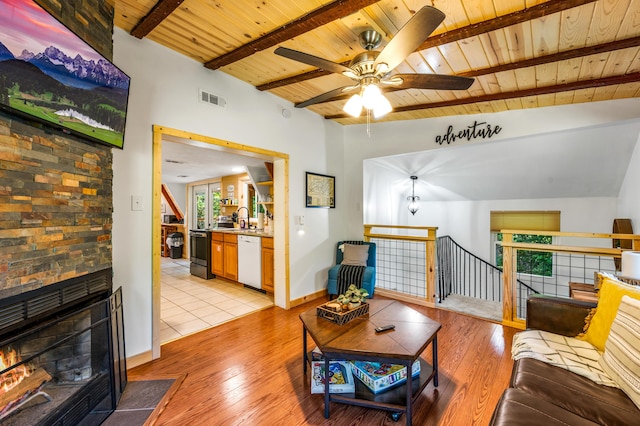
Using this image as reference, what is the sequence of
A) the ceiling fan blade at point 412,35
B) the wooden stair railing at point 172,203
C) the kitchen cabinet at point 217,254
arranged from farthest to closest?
the wooden stair railing at point 172,203, the kitchen cabinet at point 217,254, the ceiling fan blade at point 412,35

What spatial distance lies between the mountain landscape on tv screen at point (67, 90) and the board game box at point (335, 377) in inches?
80.7

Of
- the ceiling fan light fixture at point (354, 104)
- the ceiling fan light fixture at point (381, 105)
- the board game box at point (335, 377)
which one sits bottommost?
the board game box at point (335, 377)

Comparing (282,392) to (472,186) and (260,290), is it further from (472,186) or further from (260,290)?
(472,186)

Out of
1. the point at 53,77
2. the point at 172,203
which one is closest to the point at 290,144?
the point at 53,77

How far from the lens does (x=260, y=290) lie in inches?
176

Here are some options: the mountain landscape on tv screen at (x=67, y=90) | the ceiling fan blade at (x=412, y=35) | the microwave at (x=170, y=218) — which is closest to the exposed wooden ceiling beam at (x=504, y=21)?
the ceiling fan blade at (x=412, y=35)

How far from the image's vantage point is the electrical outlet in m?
2.32

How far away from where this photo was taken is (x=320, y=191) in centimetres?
416

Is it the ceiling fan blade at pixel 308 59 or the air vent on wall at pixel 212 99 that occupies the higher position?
the air vent on wall at pixel 212 99

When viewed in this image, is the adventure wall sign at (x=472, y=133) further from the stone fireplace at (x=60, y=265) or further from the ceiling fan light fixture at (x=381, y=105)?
the stone fireplace at (x=60, y=265)

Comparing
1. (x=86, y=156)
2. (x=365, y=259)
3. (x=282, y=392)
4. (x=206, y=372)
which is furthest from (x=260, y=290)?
(x=86, y=156)

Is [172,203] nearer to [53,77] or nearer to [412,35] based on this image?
[53,77]

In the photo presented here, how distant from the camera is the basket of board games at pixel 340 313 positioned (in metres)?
2.03

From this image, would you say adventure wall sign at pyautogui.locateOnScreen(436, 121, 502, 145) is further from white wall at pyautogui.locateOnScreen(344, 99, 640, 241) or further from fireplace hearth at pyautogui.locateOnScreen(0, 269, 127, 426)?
fireplace hearth at pyautogui.locateOnScreen(0, 269, 127, 426)
